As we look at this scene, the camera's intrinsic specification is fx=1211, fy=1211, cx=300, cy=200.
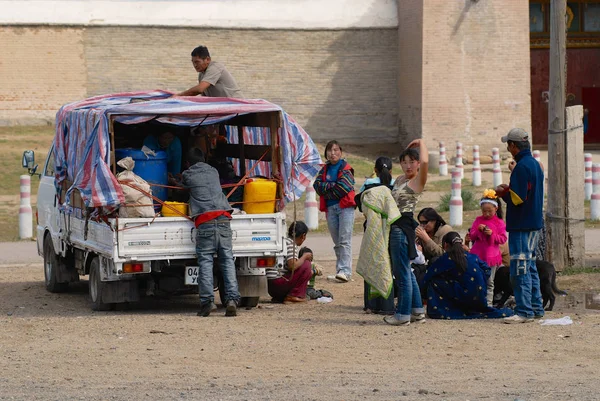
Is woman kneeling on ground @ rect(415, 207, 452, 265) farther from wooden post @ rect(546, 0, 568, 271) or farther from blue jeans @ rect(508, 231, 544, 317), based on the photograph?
wooden post @ rect(546, 0, 568, 271)

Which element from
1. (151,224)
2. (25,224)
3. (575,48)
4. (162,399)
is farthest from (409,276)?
(575,48)

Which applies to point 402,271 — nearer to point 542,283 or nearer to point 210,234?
point 542,283

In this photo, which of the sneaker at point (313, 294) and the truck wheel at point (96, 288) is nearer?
the truck wheel at point (96, 288)

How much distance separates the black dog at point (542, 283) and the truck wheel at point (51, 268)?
504 cm

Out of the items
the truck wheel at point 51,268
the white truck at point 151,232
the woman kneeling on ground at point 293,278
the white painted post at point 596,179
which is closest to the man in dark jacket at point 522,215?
the white truck at point 151,232

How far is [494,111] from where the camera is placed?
36406mm

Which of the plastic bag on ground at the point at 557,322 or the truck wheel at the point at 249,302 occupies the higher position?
the truck wheel at the point at 249,302

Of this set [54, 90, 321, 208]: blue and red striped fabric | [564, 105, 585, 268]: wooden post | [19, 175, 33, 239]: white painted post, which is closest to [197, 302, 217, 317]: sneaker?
[54, 90, 321, 208]: blue and red striped fabric

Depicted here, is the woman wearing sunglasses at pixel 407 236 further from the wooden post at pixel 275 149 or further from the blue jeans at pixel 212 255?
the wooden post at pixel 275 149

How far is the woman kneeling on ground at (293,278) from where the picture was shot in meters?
12.6

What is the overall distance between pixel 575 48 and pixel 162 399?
33.3m

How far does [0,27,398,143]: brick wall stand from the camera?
35625 mm

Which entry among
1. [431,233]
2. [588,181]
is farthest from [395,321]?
[588,181]

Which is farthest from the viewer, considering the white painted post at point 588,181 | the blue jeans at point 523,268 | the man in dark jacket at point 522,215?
the white painted post at point 588,181
